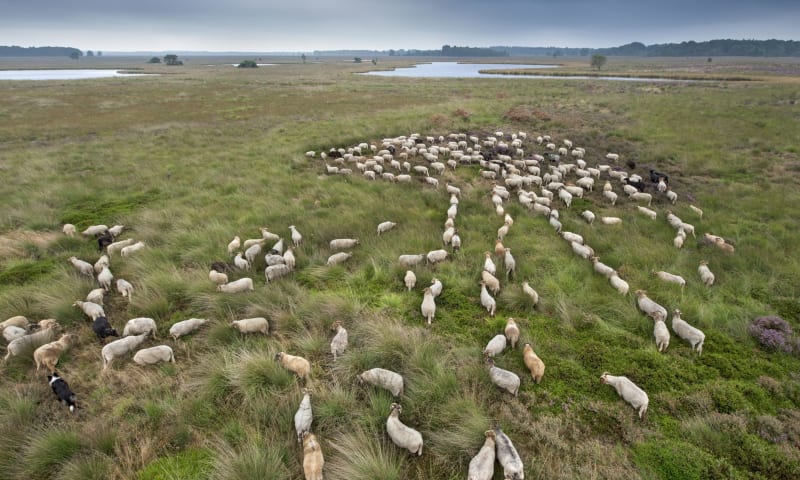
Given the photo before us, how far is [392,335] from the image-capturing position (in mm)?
6555

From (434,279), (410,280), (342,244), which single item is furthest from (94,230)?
(434,279)

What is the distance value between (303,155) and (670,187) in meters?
18.1

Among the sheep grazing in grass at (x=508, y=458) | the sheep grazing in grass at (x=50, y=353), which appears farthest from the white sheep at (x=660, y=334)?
the sheep grazing in grass at (x=50, y=353)

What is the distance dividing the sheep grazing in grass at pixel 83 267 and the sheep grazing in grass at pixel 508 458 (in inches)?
411

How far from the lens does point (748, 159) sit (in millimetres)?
18062

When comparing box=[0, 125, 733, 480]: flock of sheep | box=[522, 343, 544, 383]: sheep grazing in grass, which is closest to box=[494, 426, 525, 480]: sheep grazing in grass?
box=[0, 125, 733, 480]: flock of sheep

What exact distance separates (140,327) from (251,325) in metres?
2.22

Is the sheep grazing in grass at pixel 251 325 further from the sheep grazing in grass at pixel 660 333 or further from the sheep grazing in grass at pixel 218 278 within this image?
the sheep grazing in grass at pixel 660 333

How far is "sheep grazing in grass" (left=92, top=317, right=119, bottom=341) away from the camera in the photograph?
7.03 meters

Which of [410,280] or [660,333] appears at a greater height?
[410,280]

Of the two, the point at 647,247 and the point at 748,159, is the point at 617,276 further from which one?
the point at 748,159

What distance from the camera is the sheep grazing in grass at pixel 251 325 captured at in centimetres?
712

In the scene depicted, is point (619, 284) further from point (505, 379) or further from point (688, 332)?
point (505, 379)

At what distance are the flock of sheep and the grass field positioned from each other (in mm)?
217
